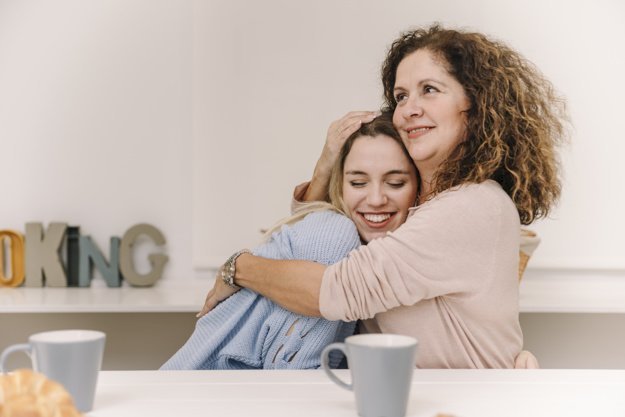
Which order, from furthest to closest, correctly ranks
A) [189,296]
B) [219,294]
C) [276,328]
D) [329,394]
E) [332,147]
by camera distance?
[189,296]
[332,147]
[219,294]
[276,328]
[329,394]

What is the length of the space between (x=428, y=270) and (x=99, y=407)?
23.3 inches

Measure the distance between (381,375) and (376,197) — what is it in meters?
0.73

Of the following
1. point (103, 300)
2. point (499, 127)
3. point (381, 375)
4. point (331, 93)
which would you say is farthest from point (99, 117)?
point (381, 375)

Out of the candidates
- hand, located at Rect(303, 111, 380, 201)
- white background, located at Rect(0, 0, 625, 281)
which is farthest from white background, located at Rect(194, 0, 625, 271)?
hand, located at Rect(303, 111, 380, 201)

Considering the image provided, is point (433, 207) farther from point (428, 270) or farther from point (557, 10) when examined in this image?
point (557, 10)

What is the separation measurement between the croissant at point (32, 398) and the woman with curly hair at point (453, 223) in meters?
0.64

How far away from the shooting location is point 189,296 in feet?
8.00

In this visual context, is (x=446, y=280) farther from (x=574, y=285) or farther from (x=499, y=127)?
(x=574, y=285)

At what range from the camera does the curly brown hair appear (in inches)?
52.3

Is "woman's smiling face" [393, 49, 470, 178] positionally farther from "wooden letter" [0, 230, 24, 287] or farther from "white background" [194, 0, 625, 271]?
"wooden letter" [0, 230, 24, 287]

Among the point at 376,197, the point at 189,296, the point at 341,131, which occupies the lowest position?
the point at 189,296

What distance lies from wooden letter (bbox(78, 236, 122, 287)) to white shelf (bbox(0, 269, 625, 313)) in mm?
41

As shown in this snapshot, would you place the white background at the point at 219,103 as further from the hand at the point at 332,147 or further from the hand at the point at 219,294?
the hand at the point at 219,294

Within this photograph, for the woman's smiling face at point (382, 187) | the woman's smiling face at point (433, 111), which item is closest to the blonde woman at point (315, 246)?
the woman's smiling face at point (382, 187)
